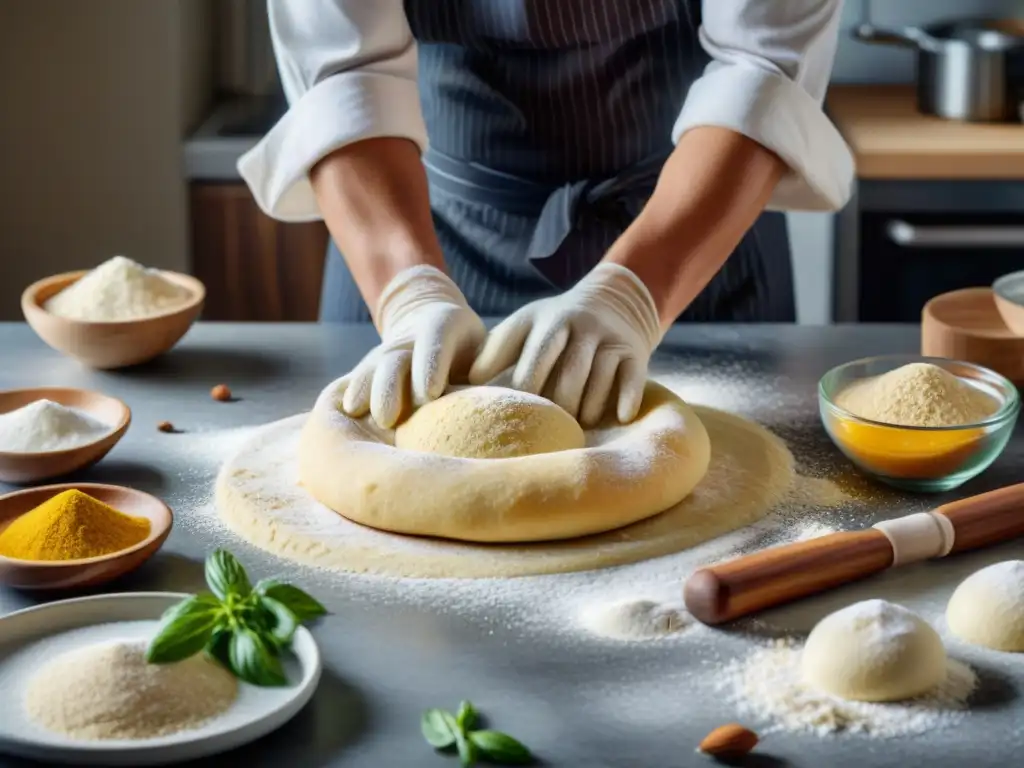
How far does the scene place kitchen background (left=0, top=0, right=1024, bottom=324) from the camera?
252cm

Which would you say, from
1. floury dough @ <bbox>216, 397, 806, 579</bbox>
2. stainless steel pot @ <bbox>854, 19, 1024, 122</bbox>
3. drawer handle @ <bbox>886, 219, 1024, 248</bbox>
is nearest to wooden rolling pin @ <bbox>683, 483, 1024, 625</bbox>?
floury dough @ <bbox>216, 397, 806, 579</bbox>

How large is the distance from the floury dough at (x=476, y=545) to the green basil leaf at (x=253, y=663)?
0.22m

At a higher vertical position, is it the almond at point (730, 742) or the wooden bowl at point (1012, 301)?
the wooden bowl at point (1012, 301)

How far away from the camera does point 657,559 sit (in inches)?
44.3

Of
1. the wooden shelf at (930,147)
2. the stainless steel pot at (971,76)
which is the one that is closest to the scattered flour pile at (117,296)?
the wooden shelf at (930,147)

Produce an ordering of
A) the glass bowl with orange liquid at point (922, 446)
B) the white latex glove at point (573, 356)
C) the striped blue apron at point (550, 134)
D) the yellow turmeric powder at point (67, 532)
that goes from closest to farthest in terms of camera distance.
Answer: the yellow turmeric powder at point (67, 532) < the glass bowl with orange liquid at point (922, 446) < the white latex glove at point (573, 356) < the striped blue apron at point (550, 134)

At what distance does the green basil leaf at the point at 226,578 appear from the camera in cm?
94

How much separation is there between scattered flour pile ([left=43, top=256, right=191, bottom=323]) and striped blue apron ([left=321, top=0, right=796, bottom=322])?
304 mm

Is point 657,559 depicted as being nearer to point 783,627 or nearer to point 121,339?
point 783,627

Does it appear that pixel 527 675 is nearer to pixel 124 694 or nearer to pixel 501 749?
pixel 501 749

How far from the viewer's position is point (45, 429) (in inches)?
50.3

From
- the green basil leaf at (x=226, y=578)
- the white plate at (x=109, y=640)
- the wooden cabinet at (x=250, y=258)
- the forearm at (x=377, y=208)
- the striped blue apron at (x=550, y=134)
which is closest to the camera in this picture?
the white plate at (x=109, y=640)

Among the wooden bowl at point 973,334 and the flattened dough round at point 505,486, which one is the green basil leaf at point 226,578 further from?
the wooden bowl at point 973,334

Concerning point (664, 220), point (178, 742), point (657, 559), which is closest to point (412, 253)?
point (664, 220)
